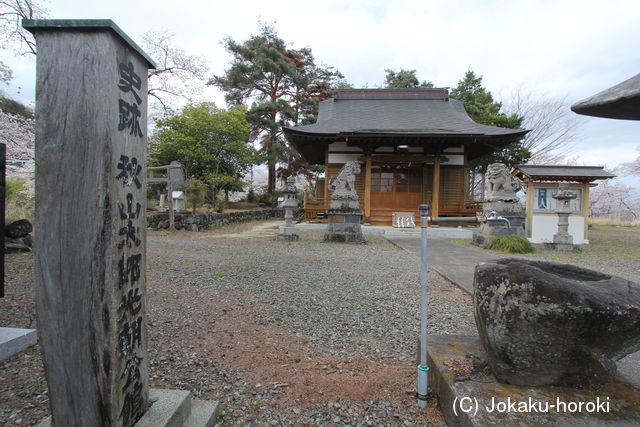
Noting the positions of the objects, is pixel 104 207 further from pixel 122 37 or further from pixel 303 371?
pixel 303 371

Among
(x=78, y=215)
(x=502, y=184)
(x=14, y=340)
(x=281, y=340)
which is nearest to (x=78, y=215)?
(x=78, y=215)

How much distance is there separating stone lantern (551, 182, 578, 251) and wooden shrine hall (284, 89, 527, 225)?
3.49 meters

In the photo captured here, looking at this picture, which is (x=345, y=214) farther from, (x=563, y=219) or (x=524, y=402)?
(x=524, y=402)

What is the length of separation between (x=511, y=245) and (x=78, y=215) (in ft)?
28.6

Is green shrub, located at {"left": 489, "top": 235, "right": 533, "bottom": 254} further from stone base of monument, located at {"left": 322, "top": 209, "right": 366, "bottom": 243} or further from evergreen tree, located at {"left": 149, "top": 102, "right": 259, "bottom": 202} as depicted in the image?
evergreen tree, located at {"left": 149, "top": 102, "right": 259, "bottom": 202}

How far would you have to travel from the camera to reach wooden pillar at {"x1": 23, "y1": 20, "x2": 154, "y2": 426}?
1188mm

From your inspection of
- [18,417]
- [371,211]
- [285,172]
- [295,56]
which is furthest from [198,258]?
[295,56]

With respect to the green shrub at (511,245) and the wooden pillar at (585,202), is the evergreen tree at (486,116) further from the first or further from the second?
the green shrub at (511,245)

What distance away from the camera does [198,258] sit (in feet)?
20.1

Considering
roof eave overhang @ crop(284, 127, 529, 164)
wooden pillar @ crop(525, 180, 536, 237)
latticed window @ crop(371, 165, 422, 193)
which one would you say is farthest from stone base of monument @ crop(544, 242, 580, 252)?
latticed window @ crop(371, 165, 422, 193)

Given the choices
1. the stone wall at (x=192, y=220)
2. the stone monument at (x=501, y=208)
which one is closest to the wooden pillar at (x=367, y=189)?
the stone monument at (x=501, y=208)

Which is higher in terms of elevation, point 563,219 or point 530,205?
point 530,205

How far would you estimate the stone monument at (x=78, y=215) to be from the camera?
1188mm

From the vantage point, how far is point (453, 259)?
648 cm
